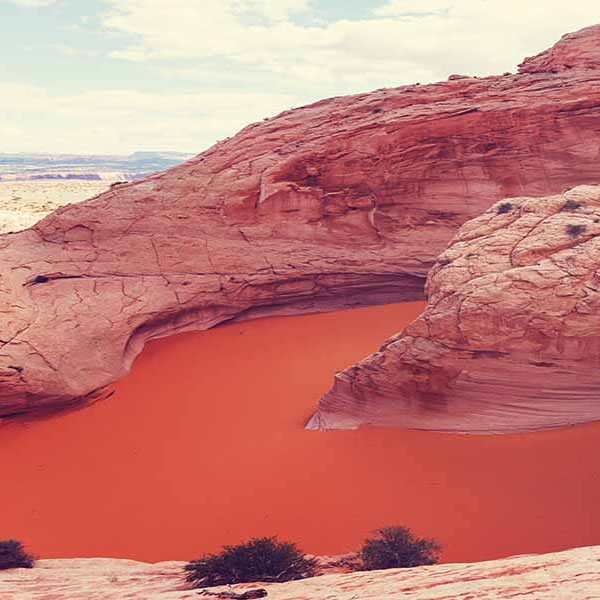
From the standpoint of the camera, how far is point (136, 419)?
958cm

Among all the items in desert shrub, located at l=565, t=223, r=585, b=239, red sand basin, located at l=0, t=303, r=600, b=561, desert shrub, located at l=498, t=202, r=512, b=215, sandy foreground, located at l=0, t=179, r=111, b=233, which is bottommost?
red sand basin, located at l=0, t=303, r=600, b=561

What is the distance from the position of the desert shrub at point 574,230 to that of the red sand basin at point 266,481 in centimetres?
228

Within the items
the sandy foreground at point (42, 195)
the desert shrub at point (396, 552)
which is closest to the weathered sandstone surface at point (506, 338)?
the desert shrub at point (396, 552)

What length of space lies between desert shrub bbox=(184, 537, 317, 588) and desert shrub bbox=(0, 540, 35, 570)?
1556 mm

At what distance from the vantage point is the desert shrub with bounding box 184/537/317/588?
4.66 metres

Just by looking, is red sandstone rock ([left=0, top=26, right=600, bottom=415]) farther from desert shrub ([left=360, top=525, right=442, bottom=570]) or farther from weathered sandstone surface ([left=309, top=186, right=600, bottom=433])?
desert shrub ([left=360, top=525, right=442, bottom=570])

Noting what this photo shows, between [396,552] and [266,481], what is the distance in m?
2.78

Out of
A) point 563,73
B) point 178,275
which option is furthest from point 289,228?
point 563,73

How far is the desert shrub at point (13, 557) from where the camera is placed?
17.3ft

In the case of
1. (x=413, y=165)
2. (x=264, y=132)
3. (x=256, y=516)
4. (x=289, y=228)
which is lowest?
(x=256, y=516)

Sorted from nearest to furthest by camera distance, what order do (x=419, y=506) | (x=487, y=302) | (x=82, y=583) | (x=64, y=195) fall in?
(x=82, y=583), (x=419, y=506), (x=487, y=302), (x=64, y=195)

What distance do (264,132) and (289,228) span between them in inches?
103

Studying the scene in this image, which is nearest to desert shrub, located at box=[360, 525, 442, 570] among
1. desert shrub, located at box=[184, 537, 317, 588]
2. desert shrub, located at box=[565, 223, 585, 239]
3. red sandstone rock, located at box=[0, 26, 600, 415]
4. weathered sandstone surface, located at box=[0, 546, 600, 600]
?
desert shrub, located at box=[184, 537, 317, 588]

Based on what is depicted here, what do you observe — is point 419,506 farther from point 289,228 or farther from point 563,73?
point 563,73
